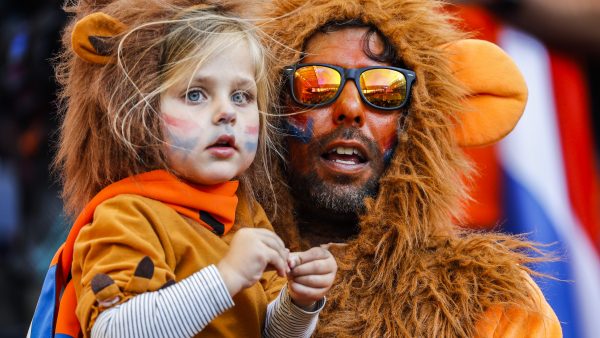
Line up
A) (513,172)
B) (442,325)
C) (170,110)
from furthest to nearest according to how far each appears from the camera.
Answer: (513,172)
(442,325)
(170,110)

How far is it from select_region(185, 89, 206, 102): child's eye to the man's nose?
49 centimetres

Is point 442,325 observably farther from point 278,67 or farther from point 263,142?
point 278,67

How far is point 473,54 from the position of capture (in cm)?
221

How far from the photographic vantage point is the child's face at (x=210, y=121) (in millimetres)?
1659

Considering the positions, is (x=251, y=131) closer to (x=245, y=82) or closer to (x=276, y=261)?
(x=245, y=82)

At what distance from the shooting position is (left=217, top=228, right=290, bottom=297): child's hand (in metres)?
1.52

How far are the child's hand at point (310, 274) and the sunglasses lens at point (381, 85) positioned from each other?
0.56 m

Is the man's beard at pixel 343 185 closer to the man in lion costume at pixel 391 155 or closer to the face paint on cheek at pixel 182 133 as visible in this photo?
the man in lion costume at pixel 391 155

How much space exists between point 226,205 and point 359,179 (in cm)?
45

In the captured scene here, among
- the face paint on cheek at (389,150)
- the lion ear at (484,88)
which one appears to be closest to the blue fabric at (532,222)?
the lion ear at (484,88)

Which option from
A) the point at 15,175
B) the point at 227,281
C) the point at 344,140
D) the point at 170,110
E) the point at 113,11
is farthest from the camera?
the point at 15,175

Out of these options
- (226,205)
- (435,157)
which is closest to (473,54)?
(435,157)

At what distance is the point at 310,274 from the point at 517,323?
22.4 inches

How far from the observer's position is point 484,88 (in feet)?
7.28
